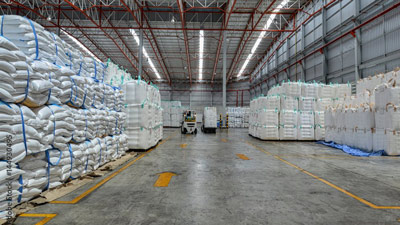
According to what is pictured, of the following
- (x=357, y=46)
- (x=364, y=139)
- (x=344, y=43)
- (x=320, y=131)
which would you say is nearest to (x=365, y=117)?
(x=364, y=139)

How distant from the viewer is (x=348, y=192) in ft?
13.0

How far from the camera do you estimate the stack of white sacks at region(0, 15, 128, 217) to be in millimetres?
2857

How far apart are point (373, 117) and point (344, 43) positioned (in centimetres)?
819

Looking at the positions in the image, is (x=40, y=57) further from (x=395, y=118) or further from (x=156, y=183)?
(x=395, y=118)

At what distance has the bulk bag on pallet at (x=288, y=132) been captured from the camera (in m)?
13.1

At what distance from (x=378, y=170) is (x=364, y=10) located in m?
11.0

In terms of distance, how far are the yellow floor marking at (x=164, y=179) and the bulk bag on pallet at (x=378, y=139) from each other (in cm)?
800

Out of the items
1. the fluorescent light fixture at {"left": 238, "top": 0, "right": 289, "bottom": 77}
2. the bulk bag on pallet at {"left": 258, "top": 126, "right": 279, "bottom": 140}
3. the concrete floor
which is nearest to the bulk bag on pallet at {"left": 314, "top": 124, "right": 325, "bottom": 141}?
the bulk bag on pallet at {"left": 258, "top": 126, "right": 279, "bottom": 140}

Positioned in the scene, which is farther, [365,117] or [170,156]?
[365,117]

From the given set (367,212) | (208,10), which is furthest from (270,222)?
(208,10)

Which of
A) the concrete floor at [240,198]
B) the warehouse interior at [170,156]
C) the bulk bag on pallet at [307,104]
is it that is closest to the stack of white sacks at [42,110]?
the warehouse interior at [170,156]

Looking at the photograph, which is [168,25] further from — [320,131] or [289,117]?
[320,131]

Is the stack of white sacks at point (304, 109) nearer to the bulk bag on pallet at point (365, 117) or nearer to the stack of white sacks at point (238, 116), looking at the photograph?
the bulk bag on pallet at point (365, 117)

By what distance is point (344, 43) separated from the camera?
1427cm
